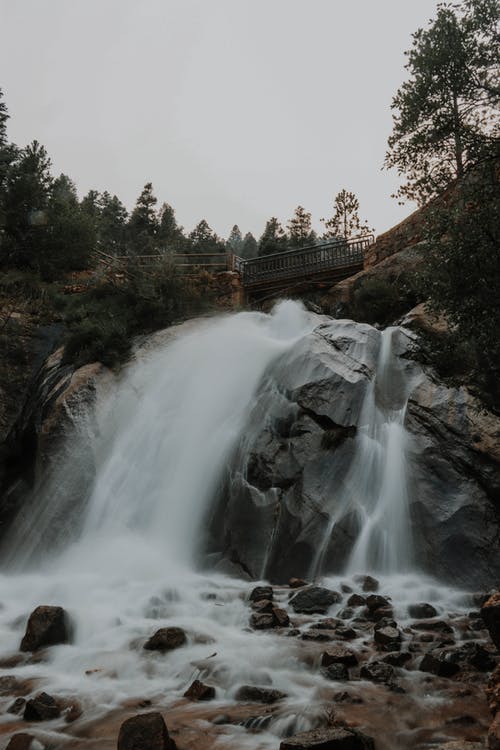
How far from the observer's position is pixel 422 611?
8.26 metres

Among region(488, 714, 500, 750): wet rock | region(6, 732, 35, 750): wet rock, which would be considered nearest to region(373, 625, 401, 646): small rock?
region(488, 714, 500, 750): wet rock

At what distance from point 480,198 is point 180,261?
17.7 m

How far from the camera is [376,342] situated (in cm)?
1495

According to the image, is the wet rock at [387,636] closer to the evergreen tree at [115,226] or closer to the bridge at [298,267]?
the bridge at [298,267]

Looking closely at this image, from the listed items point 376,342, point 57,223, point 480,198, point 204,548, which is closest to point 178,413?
point 204,548

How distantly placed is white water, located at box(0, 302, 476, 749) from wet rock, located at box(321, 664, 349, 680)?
0.35 feet

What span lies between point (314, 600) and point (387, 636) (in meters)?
1.95

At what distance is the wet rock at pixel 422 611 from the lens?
821 centimetres

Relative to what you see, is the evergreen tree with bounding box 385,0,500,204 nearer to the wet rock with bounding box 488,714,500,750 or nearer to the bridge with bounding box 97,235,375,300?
the wet rock with bounding box 488,714,500,750

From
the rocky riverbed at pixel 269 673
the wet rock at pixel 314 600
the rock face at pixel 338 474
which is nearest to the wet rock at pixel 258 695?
the rocky riverbed at pixel 269 673

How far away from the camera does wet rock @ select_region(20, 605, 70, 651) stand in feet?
25.8

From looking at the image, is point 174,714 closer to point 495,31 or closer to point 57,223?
point 495,31

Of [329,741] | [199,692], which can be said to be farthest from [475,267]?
[199,692]

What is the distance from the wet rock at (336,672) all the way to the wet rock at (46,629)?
13.4 feet
